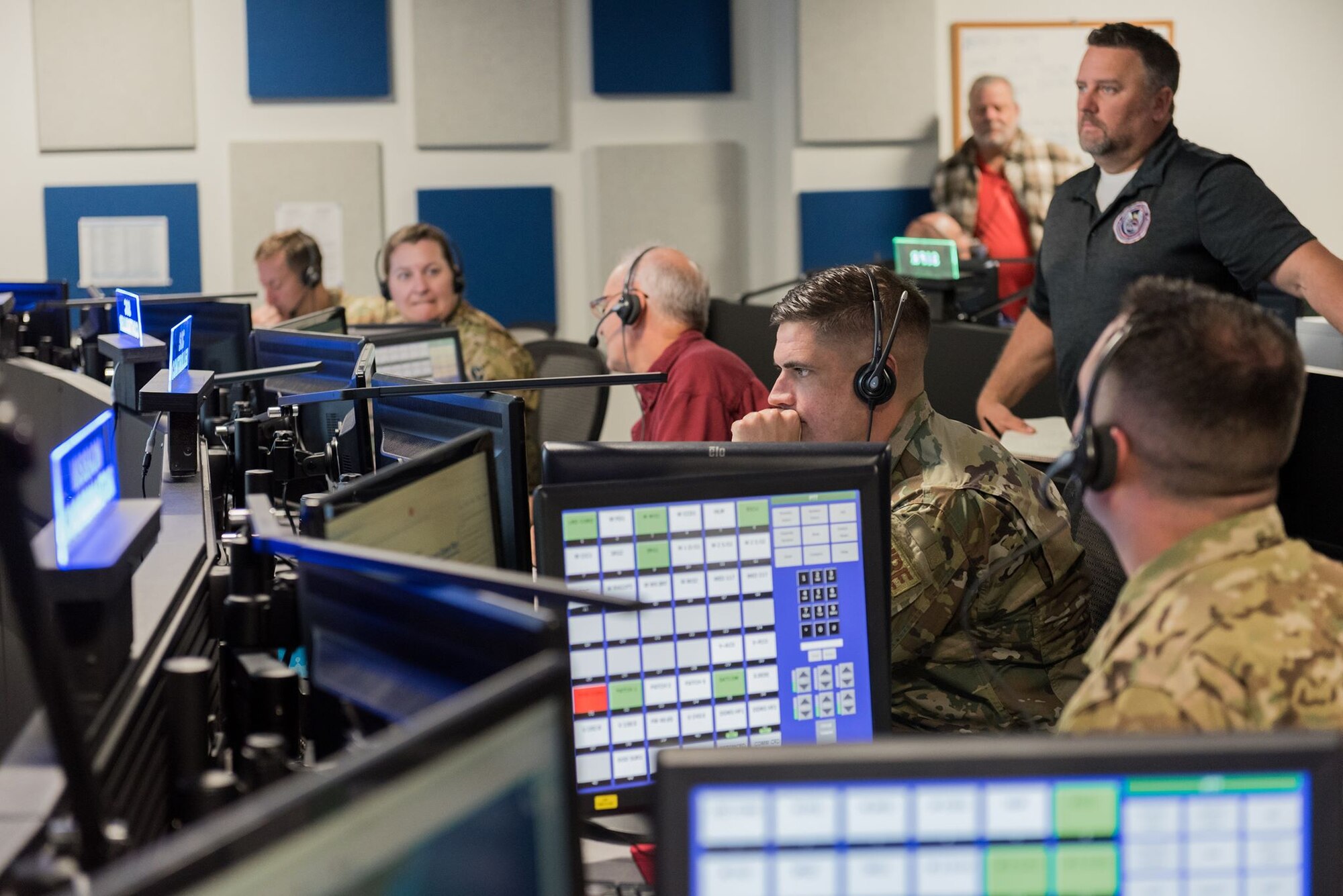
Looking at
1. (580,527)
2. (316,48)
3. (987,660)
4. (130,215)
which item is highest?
(316,48)

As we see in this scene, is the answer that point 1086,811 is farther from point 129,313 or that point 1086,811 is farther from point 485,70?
point 485,70

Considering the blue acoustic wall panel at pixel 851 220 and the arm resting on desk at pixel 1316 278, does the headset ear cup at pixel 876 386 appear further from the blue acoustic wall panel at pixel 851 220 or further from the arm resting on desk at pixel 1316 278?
the blue acoustic wall panel at pixel 851 220

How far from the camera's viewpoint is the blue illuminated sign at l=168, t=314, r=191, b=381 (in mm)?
2517

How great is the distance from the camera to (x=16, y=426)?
0.90m

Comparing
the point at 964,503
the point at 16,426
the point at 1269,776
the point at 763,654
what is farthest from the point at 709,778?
the point at 964,503

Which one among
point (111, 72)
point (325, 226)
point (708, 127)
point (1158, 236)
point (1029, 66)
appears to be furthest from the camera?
point (708, 127)

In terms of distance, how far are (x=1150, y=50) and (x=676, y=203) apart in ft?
10.9

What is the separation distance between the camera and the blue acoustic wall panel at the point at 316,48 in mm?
5965

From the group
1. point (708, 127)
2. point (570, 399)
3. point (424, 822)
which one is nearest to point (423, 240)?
point (570, 399)

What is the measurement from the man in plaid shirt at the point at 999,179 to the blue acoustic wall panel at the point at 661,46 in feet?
3.75

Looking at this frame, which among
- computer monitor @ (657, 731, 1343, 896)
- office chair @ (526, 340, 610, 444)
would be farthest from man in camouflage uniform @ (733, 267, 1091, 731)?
office chair @ (526, 340, 610, 444)

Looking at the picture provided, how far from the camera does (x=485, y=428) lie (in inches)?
76.2

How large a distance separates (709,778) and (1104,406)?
1.86 feet

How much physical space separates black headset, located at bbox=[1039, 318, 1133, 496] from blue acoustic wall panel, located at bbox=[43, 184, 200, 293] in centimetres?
533
